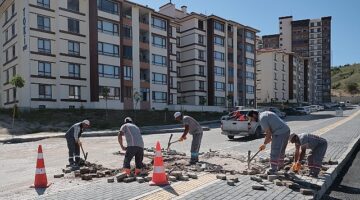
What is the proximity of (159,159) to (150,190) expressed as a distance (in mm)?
936

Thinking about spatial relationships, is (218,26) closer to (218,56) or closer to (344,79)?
(218,56)

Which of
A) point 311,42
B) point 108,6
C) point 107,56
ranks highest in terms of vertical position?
point 311,42

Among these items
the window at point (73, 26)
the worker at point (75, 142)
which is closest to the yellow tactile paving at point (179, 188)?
Answer: the worker at point (75, 142)

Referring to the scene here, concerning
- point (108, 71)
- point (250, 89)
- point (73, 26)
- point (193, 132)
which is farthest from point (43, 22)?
point (250, 89)

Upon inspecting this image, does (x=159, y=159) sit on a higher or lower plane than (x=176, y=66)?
lower

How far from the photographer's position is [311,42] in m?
126

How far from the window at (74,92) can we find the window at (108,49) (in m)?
5.56

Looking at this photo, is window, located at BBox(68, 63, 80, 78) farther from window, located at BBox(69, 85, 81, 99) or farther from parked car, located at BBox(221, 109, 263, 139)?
parked car, located at BBox(221, 109, 263, 139)

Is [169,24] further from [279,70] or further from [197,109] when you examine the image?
[279,70]

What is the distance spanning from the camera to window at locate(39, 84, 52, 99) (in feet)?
139

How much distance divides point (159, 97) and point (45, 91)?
17651mm

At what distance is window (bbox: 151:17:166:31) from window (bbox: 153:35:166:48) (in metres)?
1.44

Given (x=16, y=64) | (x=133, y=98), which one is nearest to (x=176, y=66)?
(x=133, y=98)

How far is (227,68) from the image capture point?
68.5m
